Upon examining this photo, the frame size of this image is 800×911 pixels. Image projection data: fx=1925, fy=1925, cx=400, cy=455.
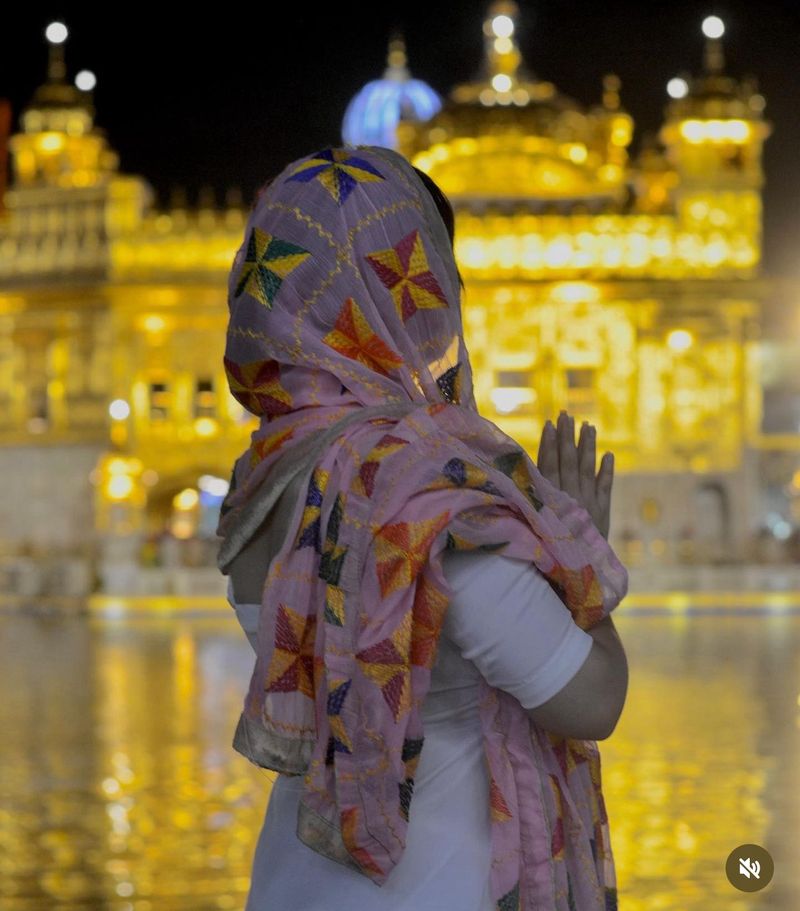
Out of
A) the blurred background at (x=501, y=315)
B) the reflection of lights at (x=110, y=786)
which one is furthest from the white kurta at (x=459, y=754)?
the blurred background at (x=501, y=315)

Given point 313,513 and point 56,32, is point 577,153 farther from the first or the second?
point 313,513

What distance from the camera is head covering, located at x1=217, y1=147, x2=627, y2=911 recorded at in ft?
5.99

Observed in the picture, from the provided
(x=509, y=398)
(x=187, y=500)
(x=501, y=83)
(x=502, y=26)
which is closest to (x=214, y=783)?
(x=509, y=398)

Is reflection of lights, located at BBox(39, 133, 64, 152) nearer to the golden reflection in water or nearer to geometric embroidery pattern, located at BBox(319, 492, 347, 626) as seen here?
the golden reflection in water

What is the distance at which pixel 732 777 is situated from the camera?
24.8 ft

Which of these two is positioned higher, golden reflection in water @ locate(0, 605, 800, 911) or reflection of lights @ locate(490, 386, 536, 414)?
reflection of lights @ locate(490, 386, 536, 414)

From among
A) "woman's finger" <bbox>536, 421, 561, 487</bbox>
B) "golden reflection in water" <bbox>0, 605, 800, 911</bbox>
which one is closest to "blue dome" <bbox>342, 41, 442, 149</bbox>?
"golden reflection in water" <bbox>0, 605, 800, 911</bbox>

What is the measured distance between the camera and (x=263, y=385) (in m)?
2.02

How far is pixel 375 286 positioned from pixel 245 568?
35 centimetres

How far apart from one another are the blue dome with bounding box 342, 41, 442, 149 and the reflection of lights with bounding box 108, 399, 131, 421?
7.97 metres

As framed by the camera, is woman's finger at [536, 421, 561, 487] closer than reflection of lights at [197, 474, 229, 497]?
Yes

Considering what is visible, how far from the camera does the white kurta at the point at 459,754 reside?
1.83m

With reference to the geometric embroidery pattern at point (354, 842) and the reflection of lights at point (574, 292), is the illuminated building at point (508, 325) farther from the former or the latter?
the geometric embroidery pattern at point (354, 842)

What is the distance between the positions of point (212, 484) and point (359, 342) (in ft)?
101
